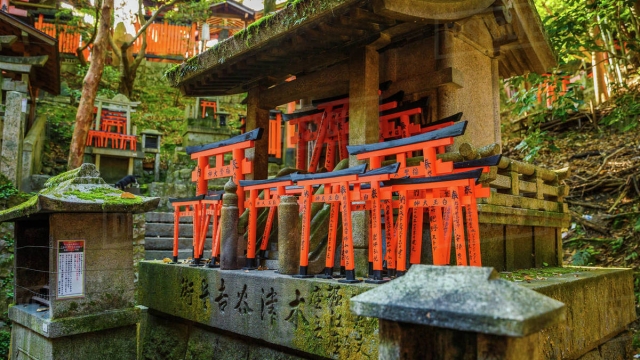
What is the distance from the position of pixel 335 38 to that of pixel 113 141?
512 inches

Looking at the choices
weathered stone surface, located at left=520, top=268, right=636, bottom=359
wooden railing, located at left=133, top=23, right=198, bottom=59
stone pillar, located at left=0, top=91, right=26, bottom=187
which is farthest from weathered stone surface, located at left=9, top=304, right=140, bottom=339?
wooden railing, located at left=133, top=23, right=198, bottom=59

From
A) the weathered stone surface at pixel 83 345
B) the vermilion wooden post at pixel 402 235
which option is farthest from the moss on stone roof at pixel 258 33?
the weathered stone surface at pixel 83 345

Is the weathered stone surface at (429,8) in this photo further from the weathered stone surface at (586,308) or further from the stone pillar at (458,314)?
the stone pillar at (458,314)

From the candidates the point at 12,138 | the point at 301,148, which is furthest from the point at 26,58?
the point at 301,148

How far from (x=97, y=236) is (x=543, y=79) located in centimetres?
927

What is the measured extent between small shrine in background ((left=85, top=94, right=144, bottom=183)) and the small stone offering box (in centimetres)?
1132

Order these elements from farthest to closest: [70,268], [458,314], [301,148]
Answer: [301,148] → [70,268] → [458,314]

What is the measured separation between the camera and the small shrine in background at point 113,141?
54.6 ft

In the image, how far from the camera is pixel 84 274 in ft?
18.4

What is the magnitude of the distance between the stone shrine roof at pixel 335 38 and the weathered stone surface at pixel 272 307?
3.50 meters

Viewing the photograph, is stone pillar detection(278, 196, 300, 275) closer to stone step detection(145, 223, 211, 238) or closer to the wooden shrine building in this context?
stone step detection(145, 223, 211, 238)

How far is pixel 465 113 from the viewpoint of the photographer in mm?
7996

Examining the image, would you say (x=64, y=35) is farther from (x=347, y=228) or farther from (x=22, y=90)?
(x=347, y=228)

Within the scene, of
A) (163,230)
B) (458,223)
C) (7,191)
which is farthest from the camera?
(163,230)
